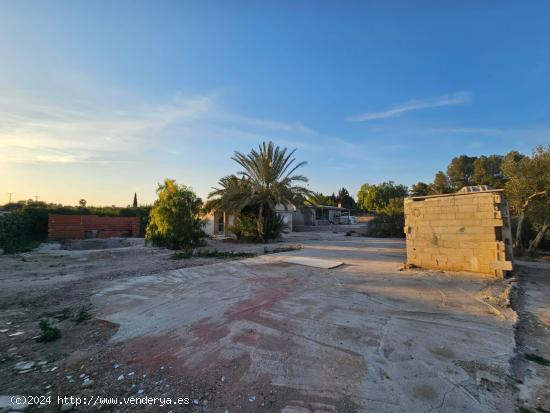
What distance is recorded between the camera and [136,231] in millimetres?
22875

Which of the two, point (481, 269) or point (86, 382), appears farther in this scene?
point (481, 269)

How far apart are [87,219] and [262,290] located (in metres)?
19.1

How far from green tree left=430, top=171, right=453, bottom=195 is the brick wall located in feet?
116

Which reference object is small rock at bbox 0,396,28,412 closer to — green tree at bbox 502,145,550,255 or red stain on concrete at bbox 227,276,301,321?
red stain on concrete at bbox 227,276,301,321

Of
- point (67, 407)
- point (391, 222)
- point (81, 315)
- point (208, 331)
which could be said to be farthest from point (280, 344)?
point (391, 222)

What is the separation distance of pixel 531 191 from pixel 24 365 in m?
16.8

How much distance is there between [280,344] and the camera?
12.4 feet

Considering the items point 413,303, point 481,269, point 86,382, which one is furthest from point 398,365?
point 481,269

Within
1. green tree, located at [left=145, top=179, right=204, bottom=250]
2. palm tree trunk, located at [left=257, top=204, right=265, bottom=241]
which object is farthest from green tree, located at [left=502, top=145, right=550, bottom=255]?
green tree, located at [left=145, top=179, right=204, bottom=250]

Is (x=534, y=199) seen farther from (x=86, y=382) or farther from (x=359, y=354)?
(x=86, y=382)

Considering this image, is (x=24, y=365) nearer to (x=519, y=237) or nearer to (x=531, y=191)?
(x=531, y=191)

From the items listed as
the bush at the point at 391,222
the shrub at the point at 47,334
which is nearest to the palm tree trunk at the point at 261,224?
the bush at the point at 391,222

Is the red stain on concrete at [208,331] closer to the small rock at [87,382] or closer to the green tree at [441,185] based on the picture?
the small rock at [87,382]

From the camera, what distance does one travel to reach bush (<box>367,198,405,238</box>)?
22.5 meters
